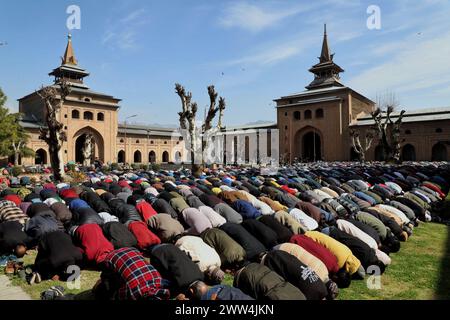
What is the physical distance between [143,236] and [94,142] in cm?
4418

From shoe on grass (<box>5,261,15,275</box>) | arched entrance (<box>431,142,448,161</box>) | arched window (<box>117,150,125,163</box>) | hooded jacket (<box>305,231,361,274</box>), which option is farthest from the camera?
arched window (<box>117,150,125,163</box>)

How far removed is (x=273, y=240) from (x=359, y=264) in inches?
69.0

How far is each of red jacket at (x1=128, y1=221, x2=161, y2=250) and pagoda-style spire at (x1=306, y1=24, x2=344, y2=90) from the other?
168ft

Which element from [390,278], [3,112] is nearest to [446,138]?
[390,278]

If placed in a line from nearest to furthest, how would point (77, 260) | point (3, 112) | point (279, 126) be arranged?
point (77, 260), point (3, 112), point (279, 126)

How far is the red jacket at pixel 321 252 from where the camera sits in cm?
569

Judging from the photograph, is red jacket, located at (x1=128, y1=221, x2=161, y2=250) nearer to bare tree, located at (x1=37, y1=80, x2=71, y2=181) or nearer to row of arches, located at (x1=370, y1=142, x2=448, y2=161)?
bare tree, located at (x1=37, y1=80, x2=71, y2=181)

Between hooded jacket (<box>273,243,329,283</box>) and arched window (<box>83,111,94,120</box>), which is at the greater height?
arched window (<box>83,111,94,120</box>)

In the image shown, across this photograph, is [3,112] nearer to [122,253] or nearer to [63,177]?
[63,177]

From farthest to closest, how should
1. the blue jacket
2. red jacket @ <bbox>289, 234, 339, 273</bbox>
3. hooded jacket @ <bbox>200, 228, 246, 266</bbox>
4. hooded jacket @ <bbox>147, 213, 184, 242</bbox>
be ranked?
the blue jacket, hooded jacket @ <bbox>147, 213, 184, 242</bbox>, hooded jacket @ <bbox>200, 228, 246, 266</bbox>, red jacket @ <bbox>289, 234, 339, 273</bbox>

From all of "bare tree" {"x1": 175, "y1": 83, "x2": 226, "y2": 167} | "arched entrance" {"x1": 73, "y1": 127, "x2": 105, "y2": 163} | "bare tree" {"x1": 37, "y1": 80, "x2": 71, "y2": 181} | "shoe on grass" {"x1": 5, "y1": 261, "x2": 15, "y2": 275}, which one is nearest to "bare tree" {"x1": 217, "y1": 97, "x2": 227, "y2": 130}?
"bare tree" {"x1": 175, "y1": 83, "x2": 226, "y2": 167}

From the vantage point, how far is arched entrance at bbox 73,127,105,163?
46.2 m

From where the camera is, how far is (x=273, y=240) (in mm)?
6980

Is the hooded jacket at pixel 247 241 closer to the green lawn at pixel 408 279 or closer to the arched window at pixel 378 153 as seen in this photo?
the green lawn at pixel 408 279
